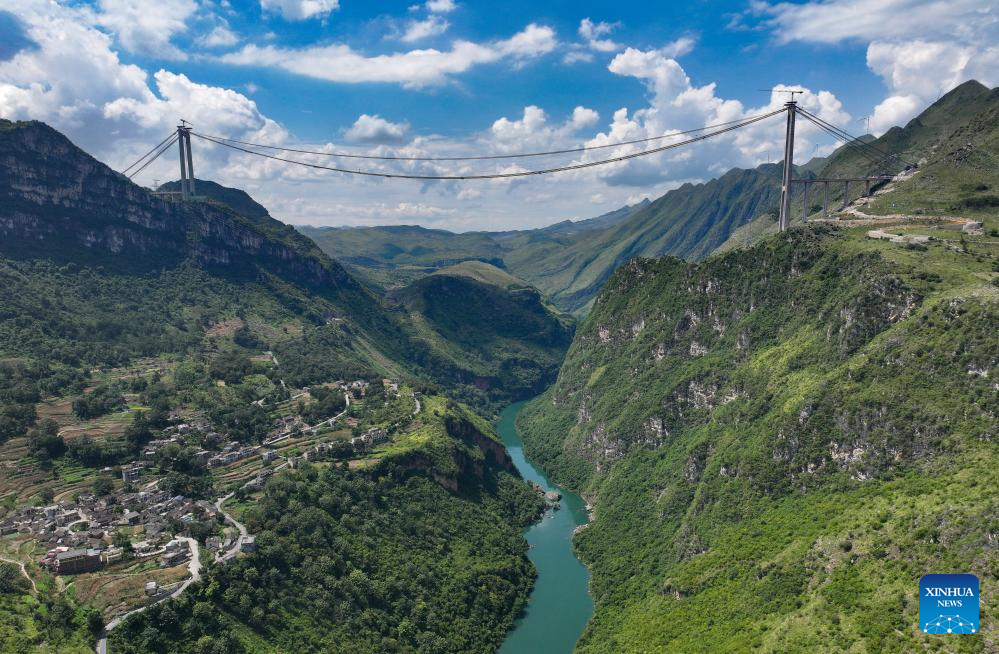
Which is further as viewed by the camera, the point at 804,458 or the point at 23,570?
the point at 804,458

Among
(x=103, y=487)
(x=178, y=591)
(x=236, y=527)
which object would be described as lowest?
(x=178, y=591)

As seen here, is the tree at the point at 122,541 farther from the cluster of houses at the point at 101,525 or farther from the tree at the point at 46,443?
the tree at the point at 46,443

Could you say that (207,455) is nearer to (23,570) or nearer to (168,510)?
(168,510)

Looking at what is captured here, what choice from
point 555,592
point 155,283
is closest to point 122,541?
point 555,592

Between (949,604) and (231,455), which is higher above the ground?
(949,604)

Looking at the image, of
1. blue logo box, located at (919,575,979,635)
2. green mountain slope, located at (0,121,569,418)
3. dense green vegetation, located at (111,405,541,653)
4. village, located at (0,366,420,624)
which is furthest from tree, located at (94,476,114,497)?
blue logo box, located at (919,575,979,635)

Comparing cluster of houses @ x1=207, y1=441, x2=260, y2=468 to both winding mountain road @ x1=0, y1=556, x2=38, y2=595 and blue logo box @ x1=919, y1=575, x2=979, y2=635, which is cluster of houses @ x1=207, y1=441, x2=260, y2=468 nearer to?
winding mountain road @ x1=0, y1=556, x2=38, y2=595

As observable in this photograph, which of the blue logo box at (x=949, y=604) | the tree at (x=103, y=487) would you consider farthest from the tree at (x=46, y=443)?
the blue logo box at (x=949, y=604)
